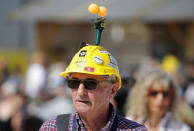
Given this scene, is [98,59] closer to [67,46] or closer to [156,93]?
[156,93]

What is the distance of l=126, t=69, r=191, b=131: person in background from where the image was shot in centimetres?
472

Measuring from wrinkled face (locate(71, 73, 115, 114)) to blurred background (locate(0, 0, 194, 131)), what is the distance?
272 centimetres

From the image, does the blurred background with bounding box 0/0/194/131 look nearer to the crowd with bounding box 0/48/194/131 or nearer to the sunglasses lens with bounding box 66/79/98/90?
the crowd with bounding box 0/48/194/131

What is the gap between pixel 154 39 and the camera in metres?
17.9

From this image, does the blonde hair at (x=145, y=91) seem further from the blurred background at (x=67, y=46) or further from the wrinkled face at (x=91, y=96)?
the wrinkled face at (x=91, y=96)

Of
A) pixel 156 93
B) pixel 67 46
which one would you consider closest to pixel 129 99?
pixel 156 93

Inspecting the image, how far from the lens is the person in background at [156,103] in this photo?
472 centimetres

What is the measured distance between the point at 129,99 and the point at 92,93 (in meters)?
2.31

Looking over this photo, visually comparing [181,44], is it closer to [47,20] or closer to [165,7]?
[165,7]

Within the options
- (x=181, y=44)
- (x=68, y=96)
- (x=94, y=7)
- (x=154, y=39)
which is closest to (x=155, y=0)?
(x=181, y=44)

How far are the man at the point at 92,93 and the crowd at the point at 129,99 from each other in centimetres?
155

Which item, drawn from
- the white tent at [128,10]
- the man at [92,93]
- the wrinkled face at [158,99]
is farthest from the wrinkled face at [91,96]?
the white tent at [128,10]

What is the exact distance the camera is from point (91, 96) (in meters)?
3.02

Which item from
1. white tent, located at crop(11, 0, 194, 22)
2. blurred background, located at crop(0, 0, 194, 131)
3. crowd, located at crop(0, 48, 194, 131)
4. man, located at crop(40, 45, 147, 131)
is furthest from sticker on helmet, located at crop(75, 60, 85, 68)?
white tent, located at crop(11, 0, 194, 22)
